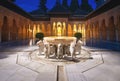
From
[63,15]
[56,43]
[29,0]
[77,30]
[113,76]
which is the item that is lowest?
[113,76]

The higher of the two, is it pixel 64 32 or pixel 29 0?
pixel 29 0

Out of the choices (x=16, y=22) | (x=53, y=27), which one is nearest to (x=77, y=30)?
(x=53, y=27)

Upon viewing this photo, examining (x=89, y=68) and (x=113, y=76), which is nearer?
(x=113, y=76)

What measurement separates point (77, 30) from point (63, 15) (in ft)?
13.6

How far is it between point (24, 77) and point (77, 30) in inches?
1104

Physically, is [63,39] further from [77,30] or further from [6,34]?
[77,30]

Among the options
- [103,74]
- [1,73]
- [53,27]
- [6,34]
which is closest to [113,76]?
[103,74]

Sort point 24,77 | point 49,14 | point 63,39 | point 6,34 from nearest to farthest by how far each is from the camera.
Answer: point 24,77
point 63,39
point 6,34
point 49,14

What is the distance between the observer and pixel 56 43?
7516 mm

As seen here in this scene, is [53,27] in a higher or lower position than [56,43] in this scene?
higher

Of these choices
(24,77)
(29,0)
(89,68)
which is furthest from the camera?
(29,0)

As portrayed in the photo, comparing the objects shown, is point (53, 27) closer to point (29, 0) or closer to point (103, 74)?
point (103, 74)

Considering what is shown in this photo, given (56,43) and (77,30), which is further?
(77,30)

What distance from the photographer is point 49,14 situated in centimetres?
3030
